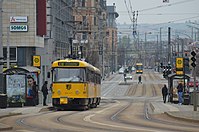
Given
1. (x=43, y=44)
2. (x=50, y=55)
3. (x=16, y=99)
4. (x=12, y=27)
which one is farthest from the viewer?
(x=50, y=55)

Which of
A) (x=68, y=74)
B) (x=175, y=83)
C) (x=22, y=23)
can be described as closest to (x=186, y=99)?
(x=175, y=83)

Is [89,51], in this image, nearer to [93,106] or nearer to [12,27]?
[12,27]

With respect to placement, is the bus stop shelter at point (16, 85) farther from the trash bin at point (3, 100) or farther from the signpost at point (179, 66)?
the signpost at point (179, 66)

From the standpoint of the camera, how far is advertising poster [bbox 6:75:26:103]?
3800 centimetres

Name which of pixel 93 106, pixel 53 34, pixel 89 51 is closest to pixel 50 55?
pixel 53 34

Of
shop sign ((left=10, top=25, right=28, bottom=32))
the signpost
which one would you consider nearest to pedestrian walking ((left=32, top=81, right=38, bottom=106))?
the signpost

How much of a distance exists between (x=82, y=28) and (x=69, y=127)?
249 feet

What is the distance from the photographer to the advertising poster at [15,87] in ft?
125

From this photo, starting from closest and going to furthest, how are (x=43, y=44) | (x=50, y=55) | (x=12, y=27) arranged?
(x=12, y=27), (x=43, y=44), (x=50, y=55)

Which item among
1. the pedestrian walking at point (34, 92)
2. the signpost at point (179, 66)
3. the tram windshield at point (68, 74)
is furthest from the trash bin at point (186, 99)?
the tram windshield at point (68, 74)

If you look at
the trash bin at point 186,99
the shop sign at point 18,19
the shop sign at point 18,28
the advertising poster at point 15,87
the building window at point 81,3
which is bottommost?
the trash bin at point 186,99

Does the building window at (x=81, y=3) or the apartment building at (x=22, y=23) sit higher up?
the building window at (x=81, y=3)

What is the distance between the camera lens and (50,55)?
82.4m

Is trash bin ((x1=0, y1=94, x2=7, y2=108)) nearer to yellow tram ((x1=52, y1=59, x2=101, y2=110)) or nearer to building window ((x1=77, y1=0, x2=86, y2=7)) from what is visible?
yellow tram ((x1=52, y1=59, x2=101, y2=110))
